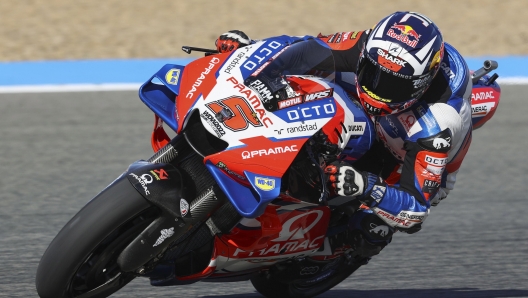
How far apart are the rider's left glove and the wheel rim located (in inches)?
27.7

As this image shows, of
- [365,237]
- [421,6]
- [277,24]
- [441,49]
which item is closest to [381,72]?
[441,49]

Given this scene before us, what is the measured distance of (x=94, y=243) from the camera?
3.11 m

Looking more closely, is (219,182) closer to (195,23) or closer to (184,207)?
(184,207)

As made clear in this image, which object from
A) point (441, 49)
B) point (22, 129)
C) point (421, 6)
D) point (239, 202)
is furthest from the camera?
point (421, 6)

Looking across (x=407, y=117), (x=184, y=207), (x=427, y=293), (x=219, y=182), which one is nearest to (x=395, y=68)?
(x=407, y=117)

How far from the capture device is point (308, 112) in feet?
10.7

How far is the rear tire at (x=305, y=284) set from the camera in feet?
13.6

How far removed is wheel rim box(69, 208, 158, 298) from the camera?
3230mm

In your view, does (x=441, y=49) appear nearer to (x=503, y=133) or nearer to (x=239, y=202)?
(x=239, y=202)

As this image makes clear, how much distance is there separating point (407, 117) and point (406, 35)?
0.37 meters

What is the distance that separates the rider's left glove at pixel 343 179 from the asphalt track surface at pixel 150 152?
3.68ft

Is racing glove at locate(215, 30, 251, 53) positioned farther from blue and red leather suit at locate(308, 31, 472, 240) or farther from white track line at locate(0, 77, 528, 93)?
white track line at locate(0, 77, 528, 93)

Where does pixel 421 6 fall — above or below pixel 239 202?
below

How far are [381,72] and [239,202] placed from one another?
2.98 feet
